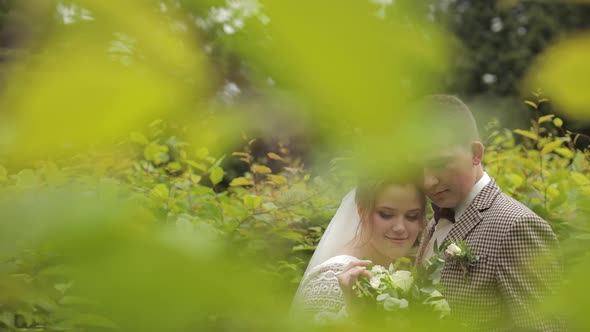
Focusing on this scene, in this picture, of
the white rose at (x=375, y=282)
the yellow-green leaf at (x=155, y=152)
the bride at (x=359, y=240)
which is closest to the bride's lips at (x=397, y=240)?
the bride at (x=359, y=240)

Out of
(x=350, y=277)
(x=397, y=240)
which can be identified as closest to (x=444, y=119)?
(x=350, y=277)

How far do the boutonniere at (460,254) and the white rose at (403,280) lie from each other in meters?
0.22

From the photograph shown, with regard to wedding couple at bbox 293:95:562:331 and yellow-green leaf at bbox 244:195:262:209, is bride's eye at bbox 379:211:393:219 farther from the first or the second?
yellow-green leaf at bbox 244:195:262:209

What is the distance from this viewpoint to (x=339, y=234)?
2338 millimetres

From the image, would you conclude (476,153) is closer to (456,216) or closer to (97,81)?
(456,216)

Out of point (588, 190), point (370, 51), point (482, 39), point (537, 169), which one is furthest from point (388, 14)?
point (537, 169)

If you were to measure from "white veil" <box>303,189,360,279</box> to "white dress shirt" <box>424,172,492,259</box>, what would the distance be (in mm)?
293

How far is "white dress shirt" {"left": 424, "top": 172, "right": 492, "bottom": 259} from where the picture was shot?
2141mm

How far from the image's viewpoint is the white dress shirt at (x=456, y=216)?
2141 mm

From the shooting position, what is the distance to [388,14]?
19 cm

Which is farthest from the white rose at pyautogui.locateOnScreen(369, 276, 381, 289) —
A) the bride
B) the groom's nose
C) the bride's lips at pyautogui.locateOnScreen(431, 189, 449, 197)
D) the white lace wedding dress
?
the groom's nose

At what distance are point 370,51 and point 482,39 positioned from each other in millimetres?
1208

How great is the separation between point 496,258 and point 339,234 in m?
0.61

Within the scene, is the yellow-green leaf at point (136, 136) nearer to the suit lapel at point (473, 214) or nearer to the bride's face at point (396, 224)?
the bride's face at point (396, 224)
